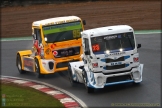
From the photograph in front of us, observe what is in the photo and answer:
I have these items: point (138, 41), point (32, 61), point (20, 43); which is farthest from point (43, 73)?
point (20, 43)

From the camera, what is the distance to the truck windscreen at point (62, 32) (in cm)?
1869

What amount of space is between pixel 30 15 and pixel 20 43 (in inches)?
345

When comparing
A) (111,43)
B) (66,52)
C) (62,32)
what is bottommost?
(66,52)

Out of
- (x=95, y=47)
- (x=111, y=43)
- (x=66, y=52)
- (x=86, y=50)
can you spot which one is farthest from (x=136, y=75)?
(x=66, y=52)

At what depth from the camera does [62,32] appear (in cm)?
1880

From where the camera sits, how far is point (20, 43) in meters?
28.6

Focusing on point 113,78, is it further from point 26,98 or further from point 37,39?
point 37,39

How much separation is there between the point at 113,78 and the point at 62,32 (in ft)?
14.2

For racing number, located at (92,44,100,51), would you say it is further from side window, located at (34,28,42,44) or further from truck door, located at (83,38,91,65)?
side window, located at (34,28,42,44)

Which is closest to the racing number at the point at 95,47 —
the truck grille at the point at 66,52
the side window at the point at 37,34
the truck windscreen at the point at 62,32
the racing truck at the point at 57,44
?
the racing truck at the point at 57,44

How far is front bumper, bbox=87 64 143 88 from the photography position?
14969mm

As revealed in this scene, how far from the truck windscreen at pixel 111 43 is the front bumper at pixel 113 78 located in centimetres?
70

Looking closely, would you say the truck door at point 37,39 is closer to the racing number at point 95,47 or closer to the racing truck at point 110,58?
the racing truck at point 110,58

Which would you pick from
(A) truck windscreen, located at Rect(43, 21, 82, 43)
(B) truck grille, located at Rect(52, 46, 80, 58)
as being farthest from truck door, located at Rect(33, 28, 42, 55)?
(B) truck grille, located at Rect(52, 46, 80, 58)
